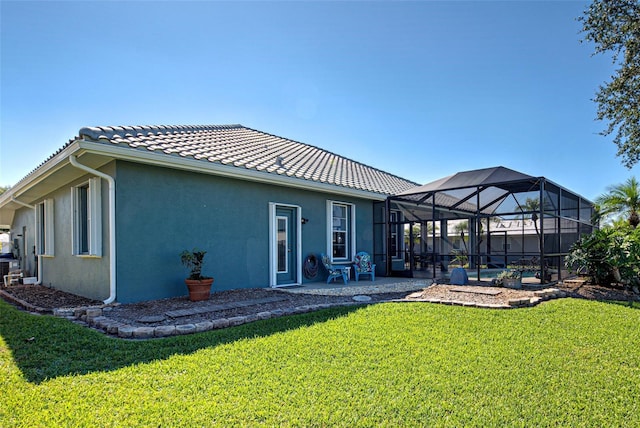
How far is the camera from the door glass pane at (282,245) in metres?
9.51

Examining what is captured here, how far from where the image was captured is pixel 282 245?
957 centimetres

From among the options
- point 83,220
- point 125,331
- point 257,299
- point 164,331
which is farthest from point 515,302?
point 83,220

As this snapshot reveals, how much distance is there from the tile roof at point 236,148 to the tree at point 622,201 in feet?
33.1

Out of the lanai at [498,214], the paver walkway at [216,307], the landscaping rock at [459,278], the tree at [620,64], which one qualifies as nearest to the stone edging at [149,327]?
the paver walkway at [216,307]

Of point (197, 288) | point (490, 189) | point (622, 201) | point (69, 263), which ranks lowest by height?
point (197, 288)

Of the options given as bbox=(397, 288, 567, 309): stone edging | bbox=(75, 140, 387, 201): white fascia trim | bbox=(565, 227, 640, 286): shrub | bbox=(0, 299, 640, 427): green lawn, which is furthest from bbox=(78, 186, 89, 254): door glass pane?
bbox=(565, 227, 640, 286): shrub

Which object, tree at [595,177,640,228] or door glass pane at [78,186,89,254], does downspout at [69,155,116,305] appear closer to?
door glass pane at [78,186,89,254]

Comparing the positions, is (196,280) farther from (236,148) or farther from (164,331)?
(236,148)

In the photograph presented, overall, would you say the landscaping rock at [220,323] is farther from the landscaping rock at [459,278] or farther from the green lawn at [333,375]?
the landscaping rock at [459,278]

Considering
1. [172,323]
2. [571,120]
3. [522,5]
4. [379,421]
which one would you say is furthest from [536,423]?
[571,120]

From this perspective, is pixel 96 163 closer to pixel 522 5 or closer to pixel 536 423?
pixel 536 423

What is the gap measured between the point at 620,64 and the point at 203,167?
10854 millimetres

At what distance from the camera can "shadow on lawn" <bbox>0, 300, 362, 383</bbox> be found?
380 cm

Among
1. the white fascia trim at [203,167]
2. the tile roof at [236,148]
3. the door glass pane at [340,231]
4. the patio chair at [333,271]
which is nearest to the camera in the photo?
the white fascia trim at [203,167]
